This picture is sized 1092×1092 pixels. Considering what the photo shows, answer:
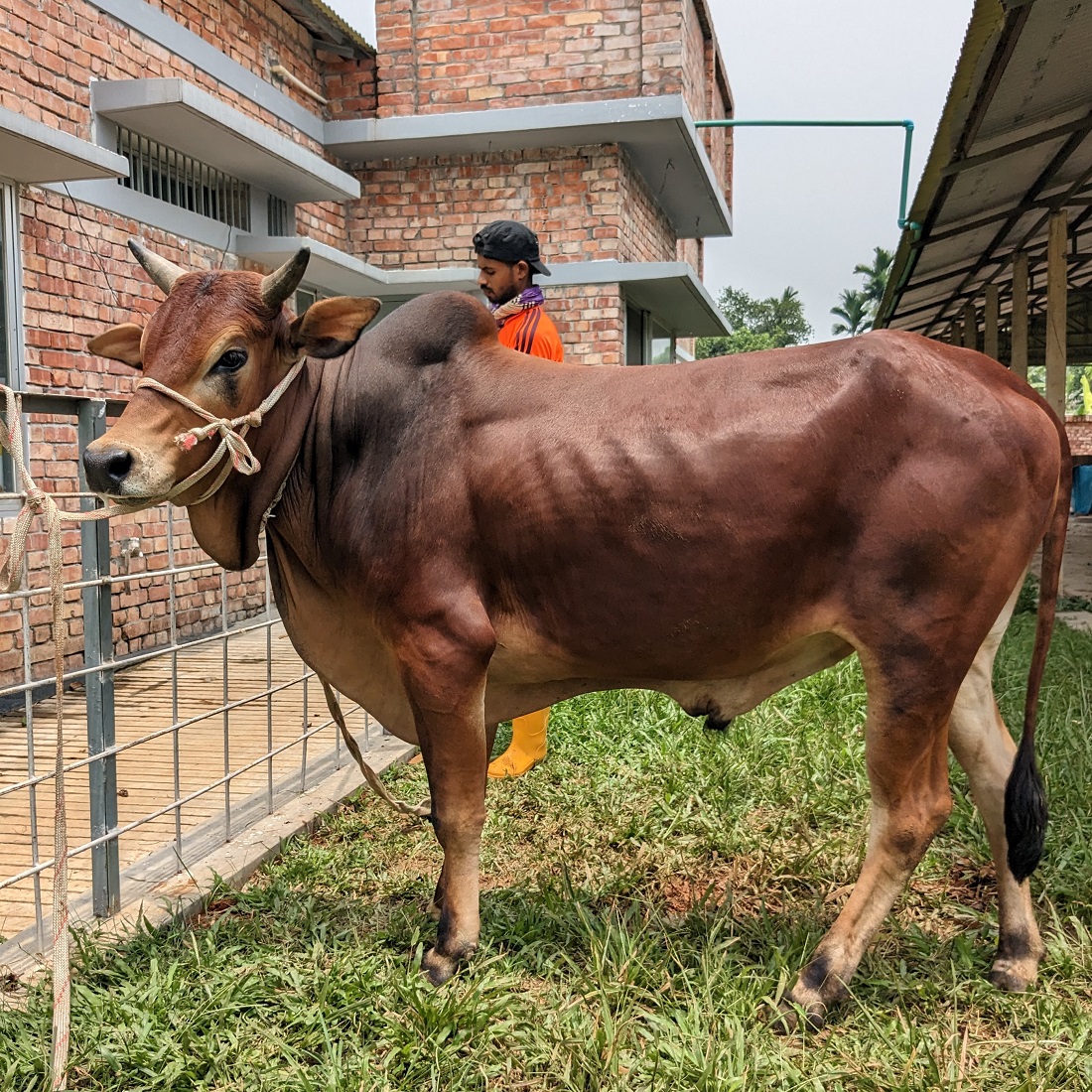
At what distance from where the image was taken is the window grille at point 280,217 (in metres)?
8.41

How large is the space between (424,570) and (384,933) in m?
1.15

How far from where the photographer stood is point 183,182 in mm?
7414

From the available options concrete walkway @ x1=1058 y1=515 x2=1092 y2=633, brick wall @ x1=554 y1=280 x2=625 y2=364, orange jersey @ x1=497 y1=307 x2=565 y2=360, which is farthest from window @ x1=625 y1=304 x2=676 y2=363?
orange jersey @ x1=497 y1=307 x2=565 y2=360

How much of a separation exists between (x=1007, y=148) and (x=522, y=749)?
14.3 feet

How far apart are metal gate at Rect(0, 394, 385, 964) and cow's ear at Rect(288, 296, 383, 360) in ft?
2.47

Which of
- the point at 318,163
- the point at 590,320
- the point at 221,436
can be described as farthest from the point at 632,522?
the point at 590,320

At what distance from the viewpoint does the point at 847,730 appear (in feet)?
15.4

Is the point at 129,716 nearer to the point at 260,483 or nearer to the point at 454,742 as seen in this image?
the point at 260,483

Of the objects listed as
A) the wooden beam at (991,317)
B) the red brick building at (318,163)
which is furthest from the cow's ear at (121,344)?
the wooden beam at (991,317)

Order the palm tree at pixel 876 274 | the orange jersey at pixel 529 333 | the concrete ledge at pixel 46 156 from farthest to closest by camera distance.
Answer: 1. the palm tree at pixel 876 274
2. the concrete ledge at pixel 46 156
3. the orange jersey at pixel 529 333

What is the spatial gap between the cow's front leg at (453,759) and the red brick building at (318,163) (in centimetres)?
387

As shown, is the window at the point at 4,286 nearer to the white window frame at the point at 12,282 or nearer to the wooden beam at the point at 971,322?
the white window frame at the point at 12,282

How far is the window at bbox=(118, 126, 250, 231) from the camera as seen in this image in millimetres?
6922

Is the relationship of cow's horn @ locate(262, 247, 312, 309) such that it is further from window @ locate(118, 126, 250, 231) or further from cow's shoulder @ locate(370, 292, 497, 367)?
window @ locate(118, 126, 250, 231)
